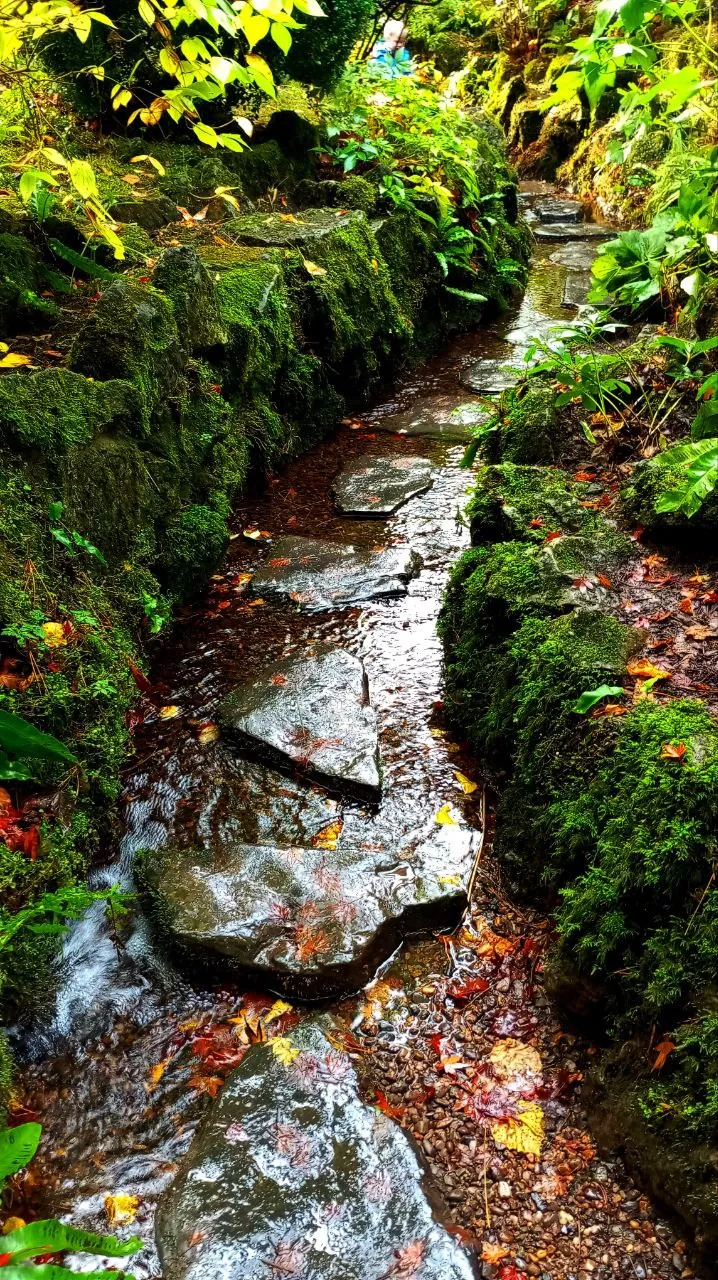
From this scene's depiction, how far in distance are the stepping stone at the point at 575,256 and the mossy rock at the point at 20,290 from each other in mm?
7947

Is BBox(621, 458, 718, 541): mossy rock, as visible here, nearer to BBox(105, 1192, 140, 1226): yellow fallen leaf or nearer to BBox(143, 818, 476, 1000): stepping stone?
BBox(143, 818, 476, 1000): stepping stone

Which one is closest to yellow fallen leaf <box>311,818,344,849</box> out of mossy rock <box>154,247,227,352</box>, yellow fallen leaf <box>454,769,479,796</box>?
yellow fallen leaf <box>454,769,479,796</box>

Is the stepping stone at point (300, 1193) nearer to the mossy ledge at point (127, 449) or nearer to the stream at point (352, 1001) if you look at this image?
the stream at point (352, 1001)

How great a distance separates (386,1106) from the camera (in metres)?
2.39

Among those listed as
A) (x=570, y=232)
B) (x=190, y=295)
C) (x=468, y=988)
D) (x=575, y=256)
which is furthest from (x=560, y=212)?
(x=468, y=988)

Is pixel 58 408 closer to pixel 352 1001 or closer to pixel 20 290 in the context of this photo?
pixel 20 290

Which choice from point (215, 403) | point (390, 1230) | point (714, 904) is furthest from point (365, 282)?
point (390, 1230)

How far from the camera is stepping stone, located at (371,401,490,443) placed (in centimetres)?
662

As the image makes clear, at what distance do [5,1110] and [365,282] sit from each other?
6.57 metres

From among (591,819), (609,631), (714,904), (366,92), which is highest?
(366,92)

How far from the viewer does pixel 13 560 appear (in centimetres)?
315

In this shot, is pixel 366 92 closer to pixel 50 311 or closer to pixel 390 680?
pixel 50 311

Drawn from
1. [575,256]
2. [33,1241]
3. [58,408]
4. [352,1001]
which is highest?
[575,256]

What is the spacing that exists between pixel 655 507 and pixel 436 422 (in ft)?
12.7
